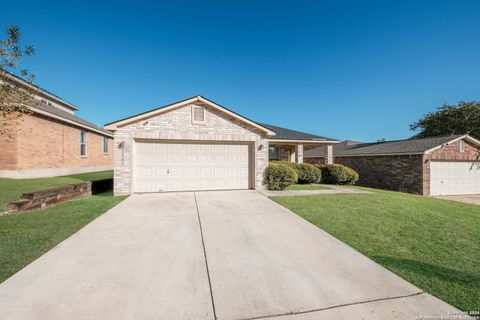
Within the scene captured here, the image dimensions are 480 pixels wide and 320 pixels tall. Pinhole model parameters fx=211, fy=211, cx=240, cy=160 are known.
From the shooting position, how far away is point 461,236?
15.2ft

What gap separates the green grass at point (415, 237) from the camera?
112 inches

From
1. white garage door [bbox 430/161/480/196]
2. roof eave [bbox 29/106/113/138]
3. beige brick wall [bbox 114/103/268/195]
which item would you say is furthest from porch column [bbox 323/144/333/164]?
roof eave [bbox 29/106/113/138]

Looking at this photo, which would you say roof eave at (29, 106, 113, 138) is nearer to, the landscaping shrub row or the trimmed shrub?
the landscaping shrub row

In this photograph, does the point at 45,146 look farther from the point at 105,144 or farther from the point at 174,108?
the point at 174,108

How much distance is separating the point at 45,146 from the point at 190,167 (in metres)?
8.75

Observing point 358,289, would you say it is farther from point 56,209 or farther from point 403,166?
point 403,166

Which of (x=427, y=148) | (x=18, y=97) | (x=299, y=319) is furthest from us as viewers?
(x=427, y=148)

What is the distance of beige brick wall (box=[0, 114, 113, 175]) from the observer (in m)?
9.98

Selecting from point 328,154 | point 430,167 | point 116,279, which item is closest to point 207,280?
point 116,279

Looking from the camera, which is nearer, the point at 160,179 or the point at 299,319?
the point at 299,319

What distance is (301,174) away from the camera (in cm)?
1280

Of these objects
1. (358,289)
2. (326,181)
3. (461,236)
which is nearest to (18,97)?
(358,289)

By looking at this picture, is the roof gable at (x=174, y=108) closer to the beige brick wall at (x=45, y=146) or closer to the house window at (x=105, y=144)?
the beige brick wall at (x=45, y=146)

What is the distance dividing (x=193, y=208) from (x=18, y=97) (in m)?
5.93
